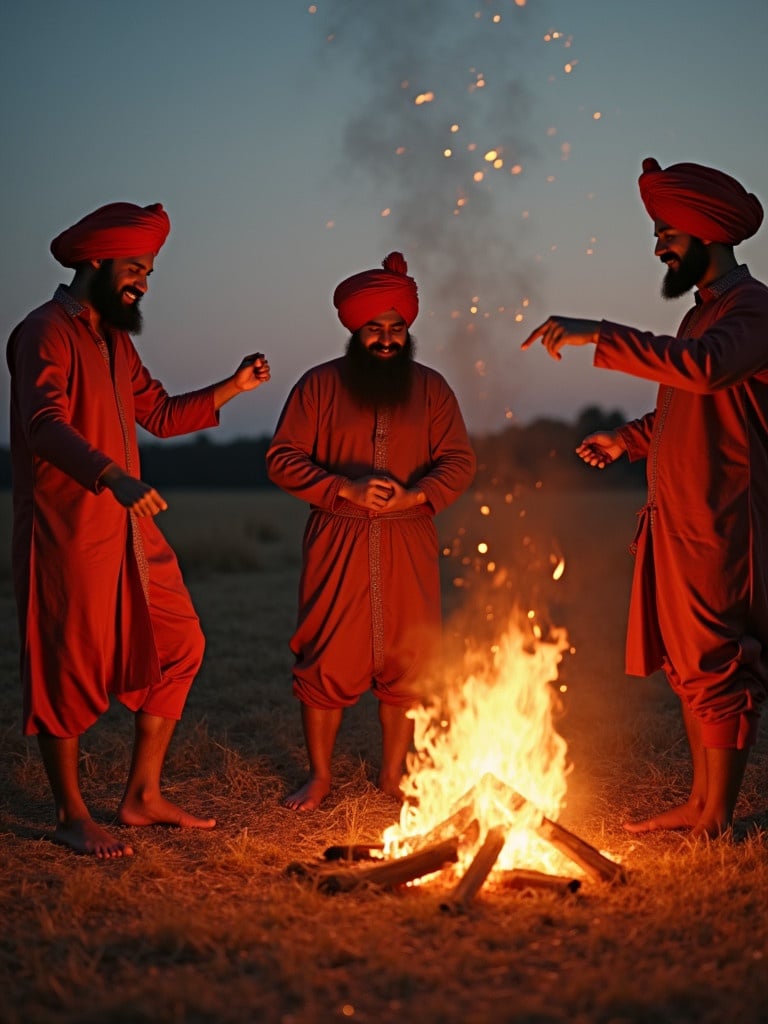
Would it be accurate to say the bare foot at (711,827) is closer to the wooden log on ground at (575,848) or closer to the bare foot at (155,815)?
the wooden log on ground at (575,848)

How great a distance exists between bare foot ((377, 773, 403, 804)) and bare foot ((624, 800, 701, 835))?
1.08m

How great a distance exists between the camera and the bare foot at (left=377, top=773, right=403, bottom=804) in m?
5.29

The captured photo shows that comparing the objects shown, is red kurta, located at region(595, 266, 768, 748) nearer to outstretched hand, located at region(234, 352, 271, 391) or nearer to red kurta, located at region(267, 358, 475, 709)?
red kurta, located at region(267, 358, 475, 709)

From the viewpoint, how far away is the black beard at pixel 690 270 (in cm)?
A: 461

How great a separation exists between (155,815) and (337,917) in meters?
1.45

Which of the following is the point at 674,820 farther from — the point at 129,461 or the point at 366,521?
the point at 129,461

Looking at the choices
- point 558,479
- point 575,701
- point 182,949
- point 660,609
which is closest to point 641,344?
point 660,609

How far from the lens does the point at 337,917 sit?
142 inches

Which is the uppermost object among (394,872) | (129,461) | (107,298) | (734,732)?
(107,298)

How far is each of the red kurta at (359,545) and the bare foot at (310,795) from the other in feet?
1.16

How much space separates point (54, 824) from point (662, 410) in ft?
10.1

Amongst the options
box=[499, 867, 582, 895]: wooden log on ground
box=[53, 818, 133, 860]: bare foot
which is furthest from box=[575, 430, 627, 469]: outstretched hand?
box=[53, 818, 133, 860]: bare foot

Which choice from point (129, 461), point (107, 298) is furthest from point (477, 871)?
point (107, 298)

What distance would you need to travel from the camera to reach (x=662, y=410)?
4738 millimetres
